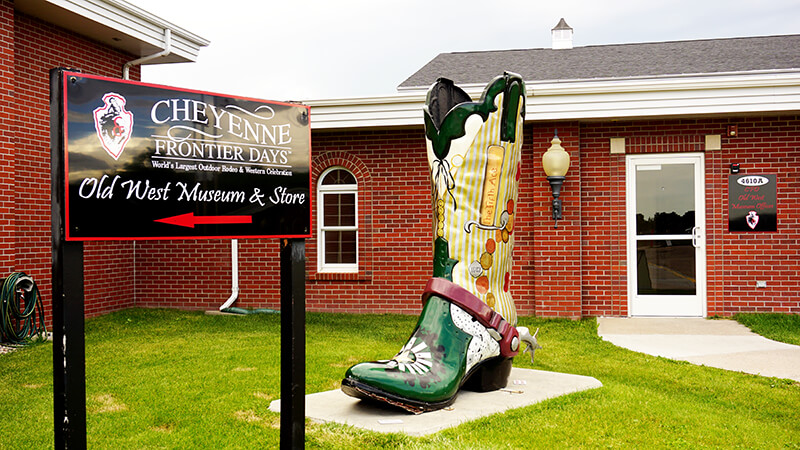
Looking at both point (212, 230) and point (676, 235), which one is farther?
point (676, 235)

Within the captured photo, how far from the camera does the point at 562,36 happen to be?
54.6ft

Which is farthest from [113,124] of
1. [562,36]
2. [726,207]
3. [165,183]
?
[562,36]

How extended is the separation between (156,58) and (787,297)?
944 cm

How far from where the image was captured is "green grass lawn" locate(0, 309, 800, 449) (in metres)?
3.90

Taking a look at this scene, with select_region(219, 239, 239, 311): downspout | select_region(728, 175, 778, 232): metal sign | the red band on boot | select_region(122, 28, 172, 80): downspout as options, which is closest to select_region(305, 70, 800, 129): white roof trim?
select_region(728, 175, 778, 232): metal sign

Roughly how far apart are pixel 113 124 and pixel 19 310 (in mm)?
6214

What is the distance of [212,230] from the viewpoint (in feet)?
9.91

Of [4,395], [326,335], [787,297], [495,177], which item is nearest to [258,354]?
[326,335]

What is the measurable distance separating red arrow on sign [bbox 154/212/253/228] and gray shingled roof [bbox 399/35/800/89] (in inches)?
416

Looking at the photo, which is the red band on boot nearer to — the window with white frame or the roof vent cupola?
the window with white frame

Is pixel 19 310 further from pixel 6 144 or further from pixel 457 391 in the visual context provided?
pixel 457 391

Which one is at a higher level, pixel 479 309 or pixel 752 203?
pixel 752 203

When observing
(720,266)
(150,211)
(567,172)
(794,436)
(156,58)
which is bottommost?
(794,436)

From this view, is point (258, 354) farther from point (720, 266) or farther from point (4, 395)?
point (720, 266)
